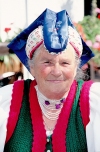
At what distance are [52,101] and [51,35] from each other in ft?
1.53

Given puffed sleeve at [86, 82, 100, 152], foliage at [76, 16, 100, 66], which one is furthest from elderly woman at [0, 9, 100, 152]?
foliage at [76, 16, 100, 66]

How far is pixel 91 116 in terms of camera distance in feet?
8.63

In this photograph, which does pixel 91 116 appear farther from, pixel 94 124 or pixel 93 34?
pixel 93 34

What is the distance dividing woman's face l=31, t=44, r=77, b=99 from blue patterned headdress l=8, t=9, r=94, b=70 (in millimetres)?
54

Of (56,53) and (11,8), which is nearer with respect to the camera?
(56,53)

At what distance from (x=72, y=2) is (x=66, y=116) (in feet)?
11.5

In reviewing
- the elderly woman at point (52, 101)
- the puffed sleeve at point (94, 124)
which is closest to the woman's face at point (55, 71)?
the elderly woman at point (52, 101)

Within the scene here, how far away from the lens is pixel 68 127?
270 centimetres

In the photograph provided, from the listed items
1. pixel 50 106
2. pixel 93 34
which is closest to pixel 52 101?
pixel 50 106

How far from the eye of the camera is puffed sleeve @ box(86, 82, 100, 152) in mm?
2535

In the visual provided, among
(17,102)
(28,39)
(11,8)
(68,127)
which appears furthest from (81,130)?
(11,8)

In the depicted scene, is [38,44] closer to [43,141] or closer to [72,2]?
[43,141]

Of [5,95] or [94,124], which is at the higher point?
[5,95]

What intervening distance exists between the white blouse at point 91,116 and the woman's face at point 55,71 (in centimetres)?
18
